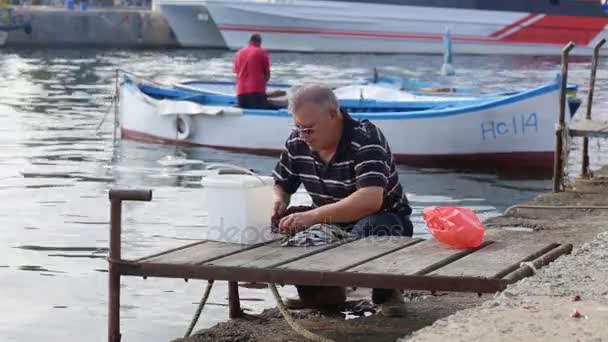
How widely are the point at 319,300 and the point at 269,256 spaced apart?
0.97 metres

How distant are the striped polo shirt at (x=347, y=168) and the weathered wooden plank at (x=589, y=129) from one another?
18.3 ft

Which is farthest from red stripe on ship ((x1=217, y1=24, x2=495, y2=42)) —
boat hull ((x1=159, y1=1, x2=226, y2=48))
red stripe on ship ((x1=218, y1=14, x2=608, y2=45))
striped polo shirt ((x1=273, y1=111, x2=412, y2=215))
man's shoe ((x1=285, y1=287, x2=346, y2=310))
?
striped polo shirt ((x1=273, y1=111, x2=412, y2=215))

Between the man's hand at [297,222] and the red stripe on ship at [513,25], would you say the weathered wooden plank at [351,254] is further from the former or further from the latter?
the red stripe on ship at [513,25]

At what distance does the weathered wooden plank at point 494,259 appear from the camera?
5.39 m

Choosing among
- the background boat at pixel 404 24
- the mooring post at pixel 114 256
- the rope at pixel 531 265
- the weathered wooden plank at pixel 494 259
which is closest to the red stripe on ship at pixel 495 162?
the weathered wooden plank at pixel 494 259

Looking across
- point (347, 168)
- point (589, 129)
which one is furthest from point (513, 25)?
point (347, 168)

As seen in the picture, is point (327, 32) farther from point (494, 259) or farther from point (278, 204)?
point (494, 259)

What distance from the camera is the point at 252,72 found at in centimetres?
1830

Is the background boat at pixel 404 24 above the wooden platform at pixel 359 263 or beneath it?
beneath

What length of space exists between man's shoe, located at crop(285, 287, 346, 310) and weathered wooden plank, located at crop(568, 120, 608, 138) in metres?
5.53

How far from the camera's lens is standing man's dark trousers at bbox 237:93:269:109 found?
60.8 ft

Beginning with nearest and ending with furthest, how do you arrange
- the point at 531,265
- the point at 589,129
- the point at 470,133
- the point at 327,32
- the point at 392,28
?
the point at 531,265
the point at 589,129
the point at 470,133
the point at 392,28
the point at 327,32

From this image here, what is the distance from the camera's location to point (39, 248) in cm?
1093

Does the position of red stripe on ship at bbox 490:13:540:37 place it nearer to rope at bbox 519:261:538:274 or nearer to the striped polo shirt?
the striped polo shirt
